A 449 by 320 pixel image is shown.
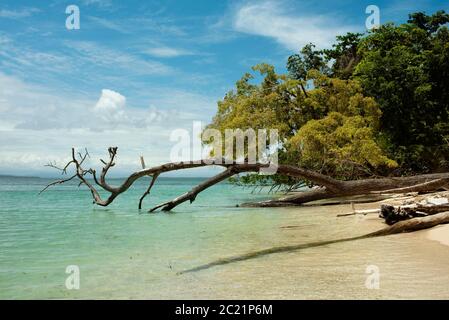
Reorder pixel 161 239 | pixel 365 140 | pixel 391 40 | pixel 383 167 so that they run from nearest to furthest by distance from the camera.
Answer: pixel 161 239 < pixel 365 140 < pixel 383 167 < pixel 391 40

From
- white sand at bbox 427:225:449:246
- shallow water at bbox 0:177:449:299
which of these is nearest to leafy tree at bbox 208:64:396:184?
shallow water at bbox 0:177:449:299

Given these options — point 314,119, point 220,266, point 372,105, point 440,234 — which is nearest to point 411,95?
point 372,105

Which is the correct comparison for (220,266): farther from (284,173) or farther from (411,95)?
(411,95)

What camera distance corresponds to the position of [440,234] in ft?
30.0

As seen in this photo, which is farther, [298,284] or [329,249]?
[329,249]

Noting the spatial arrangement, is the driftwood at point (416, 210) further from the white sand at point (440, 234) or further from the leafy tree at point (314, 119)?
the leafy tree at point (314, 119)

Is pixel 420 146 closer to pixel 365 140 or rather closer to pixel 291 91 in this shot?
pixel 365 140

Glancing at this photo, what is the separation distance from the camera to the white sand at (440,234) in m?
8.67

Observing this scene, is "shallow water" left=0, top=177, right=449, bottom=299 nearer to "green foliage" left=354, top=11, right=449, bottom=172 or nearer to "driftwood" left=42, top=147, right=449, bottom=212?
"driftwood" left=42, top=147, right=449, bottom=212

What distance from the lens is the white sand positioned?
28.5 feet

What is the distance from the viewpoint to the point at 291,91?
78.4 ft

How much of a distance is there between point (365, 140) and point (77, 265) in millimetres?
14858

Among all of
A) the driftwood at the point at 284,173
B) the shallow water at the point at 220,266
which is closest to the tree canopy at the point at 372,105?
the driftwood at the point at 284,173
